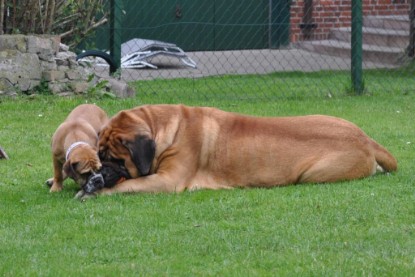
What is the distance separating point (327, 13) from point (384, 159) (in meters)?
10.9

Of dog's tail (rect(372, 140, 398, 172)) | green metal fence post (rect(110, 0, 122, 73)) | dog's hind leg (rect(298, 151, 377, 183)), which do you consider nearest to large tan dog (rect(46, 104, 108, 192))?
dog's hind leg (rect(298, 151, 377, 183))

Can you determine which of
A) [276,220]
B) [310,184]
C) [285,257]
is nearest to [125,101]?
[310,184]

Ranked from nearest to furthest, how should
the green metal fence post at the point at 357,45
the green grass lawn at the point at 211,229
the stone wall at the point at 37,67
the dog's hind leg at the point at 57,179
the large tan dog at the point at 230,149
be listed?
the green grass lawn at the point at 211,229, the large tan dog at the point at 230,149, the dog's hind leg at the point at 57,179, the stone wall at the point at 37,67, the green metal fence post at the point at 357,45

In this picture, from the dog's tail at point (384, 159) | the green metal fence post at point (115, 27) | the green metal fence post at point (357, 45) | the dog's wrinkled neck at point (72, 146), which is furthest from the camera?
the green metal fence post at point (357, 45)

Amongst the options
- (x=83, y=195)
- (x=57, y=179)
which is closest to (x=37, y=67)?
(x=57, y=179)

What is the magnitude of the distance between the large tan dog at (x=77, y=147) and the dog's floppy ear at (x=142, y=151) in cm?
27

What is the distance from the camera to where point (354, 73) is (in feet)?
42.9

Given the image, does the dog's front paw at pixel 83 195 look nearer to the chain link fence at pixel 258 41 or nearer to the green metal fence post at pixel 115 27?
the green metal fence post at pixel 115 27

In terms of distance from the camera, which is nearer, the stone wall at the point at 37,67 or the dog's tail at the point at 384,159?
Result: the dog's tail at the point at 384,159

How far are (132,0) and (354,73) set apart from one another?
594cm

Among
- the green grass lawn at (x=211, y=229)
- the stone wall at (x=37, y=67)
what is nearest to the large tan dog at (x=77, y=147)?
the green grass lawn at (x=211, y=229)

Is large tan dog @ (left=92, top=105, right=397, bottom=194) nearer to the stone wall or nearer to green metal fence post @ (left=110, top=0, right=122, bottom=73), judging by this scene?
the stone wall

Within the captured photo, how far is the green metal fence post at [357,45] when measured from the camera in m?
13.0

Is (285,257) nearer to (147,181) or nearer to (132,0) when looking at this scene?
(147,181)
